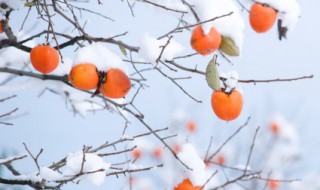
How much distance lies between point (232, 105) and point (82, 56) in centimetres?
69

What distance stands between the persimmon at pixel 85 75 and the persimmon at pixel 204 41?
0.47m

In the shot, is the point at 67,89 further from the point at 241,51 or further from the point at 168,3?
the point at 241,51

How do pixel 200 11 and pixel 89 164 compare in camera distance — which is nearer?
pixel 89 164

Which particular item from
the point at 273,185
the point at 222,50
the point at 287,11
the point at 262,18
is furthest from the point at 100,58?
the point at 273,185

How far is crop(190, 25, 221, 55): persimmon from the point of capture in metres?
2.09

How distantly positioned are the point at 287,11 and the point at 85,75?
1180 mm

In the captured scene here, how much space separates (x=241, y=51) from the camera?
7.10 ft

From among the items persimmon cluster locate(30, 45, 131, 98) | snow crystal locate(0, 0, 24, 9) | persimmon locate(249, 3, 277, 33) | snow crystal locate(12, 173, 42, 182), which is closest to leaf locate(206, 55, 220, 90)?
persimmon cluster locate(30, 45, 131, 98)

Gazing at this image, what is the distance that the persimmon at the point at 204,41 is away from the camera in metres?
2.09

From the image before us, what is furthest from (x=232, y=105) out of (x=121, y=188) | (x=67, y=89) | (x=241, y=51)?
(x=67, y=89)

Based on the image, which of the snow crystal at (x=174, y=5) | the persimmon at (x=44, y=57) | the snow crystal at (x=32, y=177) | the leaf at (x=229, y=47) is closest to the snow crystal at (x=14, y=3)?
the persimmon at (x=44, y=57)

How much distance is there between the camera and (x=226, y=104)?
2.04m

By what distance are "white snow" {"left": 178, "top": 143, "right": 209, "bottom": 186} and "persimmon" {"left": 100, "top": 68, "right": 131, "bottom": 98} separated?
627mm

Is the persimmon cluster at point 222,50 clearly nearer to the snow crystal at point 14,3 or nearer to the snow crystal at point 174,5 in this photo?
the snow crystal at point 174,5
